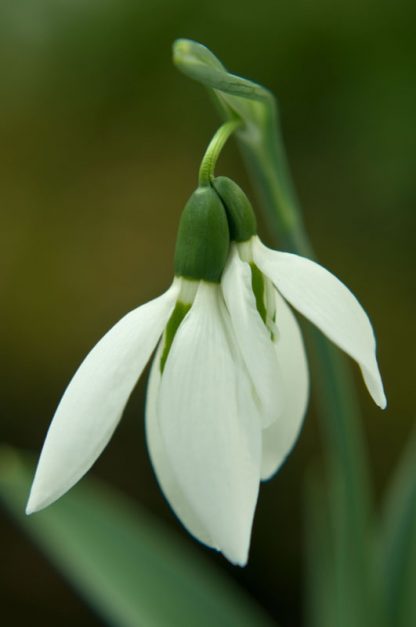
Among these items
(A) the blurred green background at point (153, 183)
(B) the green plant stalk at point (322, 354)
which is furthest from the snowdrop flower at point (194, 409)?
(A) the blurred green background at point (153, 183)

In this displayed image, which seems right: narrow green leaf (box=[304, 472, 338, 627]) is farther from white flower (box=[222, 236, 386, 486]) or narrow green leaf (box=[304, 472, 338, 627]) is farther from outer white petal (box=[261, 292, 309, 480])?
white flower (box=[222, 236, 386, 486])

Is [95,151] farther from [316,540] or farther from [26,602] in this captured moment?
[316,540]

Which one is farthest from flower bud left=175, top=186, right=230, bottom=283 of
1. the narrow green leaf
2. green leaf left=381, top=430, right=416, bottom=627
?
the narrow green leaf

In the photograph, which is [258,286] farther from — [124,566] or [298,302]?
[124,566]

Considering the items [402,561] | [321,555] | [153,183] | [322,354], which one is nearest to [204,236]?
[322,354]

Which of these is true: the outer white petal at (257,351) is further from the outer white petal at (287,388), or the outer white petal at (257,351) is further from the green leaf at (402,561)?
the green leaf at (402,561)

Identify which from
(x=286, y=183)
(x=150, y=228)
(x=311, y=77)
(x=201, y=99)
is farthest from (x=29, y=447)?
(x=286, y=183)
